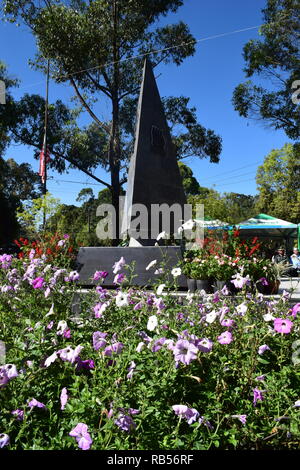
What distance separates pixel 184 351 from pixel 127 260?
13.4ft

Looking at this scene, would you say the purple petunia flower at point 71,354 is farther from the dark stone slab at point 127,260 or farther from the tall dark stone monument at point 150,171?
the tall dark stone monument at point 150,171

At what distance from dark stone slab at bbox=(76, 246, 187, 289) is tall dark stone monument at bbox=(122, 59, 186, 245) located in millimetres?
1859

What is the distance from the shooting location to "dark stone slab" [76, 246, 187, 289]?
540cm

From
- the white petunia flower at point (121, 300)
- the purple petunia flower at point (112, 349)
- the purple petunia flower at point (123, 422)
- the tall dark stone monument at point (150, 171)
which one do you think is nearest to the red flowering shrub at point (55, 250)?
the tall dark stone monument at point (150, 171)

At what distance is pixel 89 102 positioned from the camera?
58.3 ft

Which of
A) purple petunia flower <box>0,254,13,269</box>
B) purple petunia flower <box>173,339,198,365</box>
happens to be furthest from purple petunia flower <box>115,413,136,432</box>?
purple petunia flower <box>0,254,13,269</box>

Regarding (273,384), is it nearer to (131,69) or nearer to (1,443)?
(1,443)

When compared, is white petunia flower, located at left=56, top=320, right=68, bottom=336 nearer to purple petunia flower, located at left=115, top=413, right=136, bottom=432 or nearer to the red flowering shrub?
purple petunia flower, located at left=115, top=413, right=136, bottom=432

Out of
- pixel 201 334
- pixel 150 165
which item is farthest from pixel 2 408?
pixel 150 165

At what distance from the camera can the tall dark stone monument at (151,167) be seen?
313 inches

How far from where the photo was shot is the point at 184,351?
1.59m

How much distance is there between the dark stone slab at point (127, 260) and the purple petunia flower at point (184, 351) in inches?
144

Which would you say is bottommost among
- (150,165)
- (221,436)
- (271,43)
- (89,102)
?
(221,436)
